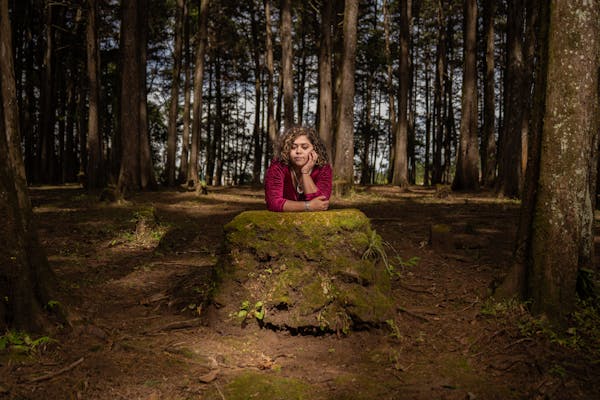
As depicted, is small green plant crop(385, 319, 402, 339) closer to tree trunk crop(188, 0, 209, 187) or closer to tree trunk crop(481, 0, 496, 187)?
tree trunk crop(188, 0, 209, 187)

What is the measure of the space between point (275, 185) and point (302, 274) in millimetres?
1066

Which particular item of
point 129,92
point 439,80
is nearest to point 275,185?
point 129,92

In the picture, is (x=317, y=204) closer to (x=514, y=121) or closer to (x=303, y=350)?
(x=303, y=350)

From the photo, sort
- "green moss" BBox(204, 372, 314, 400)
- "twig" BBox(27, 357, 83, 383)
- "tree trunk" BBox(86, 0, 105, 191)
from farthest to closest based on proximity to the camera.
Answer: "tree trunk" BBox(86, 0, 105, 191) < "green moss" BBox(204, 372, 314, 400) < "twig" BBox(27, 357, 83, 383)

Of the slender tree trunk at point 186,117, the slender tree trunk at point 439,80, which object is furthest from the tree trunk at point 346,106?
the slender tree trunk at point 439,80

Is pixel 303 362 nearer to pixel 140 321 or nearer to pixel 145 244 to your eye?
pixel 140 321

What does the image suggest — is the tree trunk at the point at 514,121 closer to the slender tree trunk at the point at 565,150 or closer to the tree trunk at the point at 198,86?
the slender tree trunk at the point at 565,150

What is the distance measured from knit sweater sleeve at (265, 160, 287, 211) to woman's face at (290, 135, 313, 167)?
0.19m

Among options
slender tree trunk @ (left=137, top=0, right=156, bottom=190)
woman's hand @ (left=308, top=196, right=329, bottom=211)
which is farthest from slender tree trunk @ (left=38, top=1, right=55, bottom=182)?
woman's hand @ (left=308, top=196, right=329, bottom=211)

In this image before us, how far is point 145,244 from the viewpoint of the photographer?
8336mm

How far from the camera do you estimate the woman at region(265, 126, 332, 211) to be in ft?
14.9

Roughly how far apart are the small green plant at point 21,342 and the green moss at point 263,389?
155 centimetres

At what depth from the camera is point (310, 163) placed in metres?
4.60

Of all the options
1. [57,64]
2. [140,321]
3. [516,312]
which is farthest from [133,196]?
[57,64]
